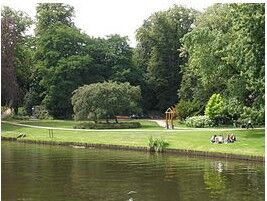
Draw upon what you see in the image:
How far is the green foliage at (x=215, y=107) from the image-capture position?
51156 mm

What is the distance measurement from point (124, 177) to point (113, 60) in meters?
49.0

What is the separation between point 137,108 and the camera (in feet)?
184

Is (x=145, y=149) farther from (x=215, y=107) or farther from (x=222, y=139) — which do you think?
(x=215, y=107)

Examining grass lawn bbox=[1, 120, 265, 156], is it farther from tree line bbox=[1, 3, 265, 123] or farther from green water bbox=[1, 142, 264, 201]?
tree line bbox=[1, 3, 265, 123]

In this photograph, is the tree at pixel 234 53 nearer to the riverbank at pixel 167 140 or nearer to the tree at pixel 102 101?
the riverbank at pixel 167 140

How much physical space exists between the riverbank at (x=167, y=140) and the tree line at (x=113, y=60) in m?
7.53

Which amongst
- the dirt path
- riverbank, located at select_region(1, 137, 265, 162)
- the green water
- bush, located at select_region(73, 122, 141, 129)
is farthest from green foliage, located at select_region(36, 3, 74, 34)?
the green water

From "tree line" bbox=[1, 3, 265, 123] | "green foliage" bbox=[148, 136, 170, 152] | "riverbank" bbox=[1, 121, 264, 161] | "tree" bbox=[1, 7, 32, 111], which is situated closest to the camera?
"riverbank" bbox=[1, 121, 264, 161]

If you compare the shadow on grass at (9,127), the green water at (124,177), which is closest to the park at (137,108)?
the green water at (124,177)

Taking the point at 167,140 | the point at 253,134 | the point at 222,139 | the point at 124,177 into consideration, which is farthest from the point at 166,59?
the point at 124,177

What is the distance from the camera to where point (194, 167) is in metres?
28.0

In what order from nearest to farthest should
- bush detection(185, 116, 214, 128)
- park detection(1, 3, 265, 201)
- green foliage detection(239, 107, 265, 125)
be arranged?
1. park detection(1, 3, 265, 201)
2. green foliage detection(239, 107, 265, 125)
3. bush detection(185, 116, 214, 128)

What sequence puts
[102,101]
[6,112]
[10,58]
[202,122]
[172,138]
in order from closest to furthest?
Result: [172,138] < [202,122] < [102,101] < [10,58] < [6,112]

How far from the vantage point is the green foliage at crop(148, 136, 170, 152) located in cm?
3616
